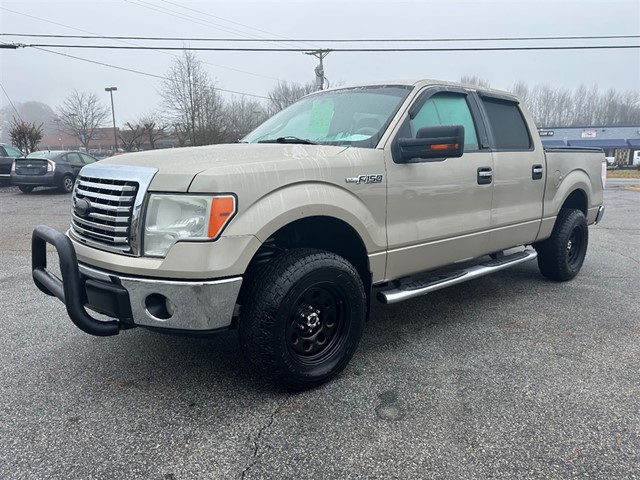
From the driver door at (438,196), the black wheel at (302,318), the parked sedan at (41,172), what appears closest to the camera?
the black wheel at (302,318)

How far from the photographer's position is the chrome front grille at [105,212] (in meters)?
2.57

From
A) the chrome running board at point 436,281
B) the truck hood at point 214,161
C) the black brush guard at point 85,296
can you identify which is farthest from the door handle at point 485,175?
the black brush guard at point 85,296

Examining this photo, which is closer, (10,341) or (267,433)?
(267,433)

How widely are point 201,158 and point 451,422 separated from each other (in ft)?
6.66

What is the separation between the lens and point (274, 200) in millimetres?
2676

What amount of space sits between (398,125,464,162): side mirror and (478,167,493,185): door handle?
2.70ft

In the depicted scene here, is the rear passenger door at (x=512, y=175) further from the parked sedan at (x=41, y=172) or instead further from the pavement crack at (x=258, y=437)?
the parked sedan at (x=41, y=172)

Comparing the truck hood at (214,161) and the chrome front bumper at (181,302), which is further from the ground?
the truck hood at (214,161)

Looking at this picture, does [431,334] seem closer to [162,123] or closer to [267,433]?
[267,433]

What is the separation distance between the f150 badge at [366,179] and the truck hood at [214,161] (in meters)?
0.19

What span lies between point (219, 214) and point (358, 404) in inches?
53.3

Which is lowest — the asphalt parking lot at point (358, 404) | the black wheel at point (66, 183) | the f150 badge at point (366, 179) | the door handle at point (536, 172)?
the asphalt parking lot at point (358, 404)

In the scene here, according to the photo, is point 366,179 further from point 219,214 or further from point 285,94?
point 285,94

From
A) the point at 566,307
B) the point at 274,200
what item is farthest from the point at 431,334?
the point at 274,200
